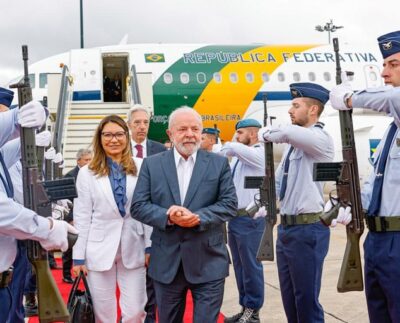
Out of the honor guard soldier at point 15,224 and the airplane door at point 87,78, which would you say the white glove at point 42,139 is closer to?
the honor guard soldier at point 15,224

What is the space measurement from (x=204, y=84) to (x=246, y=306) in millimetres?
10776

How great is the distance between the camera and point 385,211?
337 centimetres

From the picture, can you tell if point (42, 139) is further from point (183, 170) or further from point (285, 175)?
point (285, 175)

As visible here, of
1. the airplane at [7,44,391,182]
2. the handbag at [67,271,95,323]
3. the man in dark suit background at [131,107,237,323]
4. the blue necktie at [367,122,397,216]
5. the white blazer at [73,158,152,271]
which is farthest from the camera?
the airplane at [7,44,391,182]

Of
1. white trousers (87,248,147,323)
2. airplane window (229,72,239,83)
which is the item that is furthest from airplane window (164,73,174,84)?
white trousers (87,248,147,323)

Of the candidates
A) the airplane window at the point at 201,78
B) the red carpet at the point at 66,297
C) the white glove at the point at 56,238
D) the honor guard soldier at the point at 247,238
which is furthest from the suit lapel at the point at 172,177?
the airplane window at the point at 201,78

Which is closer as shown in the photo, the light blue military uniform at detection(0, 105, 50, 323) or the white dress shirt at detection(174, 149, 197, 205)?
the light blue military uniform at detection(0, 105, 50, 323)

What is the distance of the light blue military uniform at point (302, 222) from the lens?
4355 mm

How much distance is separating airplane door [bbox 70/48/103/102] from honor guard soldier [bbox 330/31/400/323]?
41.8 feet

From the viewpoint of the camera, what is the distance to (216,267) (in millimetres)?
3766

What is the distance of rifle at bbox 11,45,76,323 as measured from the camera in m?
3.14

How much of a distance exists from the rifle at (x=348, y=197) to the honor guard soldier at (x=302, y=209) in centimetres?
61

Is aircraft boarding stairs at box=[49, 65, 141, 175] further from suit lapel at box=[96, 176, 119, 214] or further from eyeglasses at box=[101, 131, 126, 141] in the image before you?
suit lapel at box=[96, 176, 119, 214]

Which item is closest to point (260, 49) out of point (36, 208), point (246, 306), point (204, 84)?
point (204, 84)
